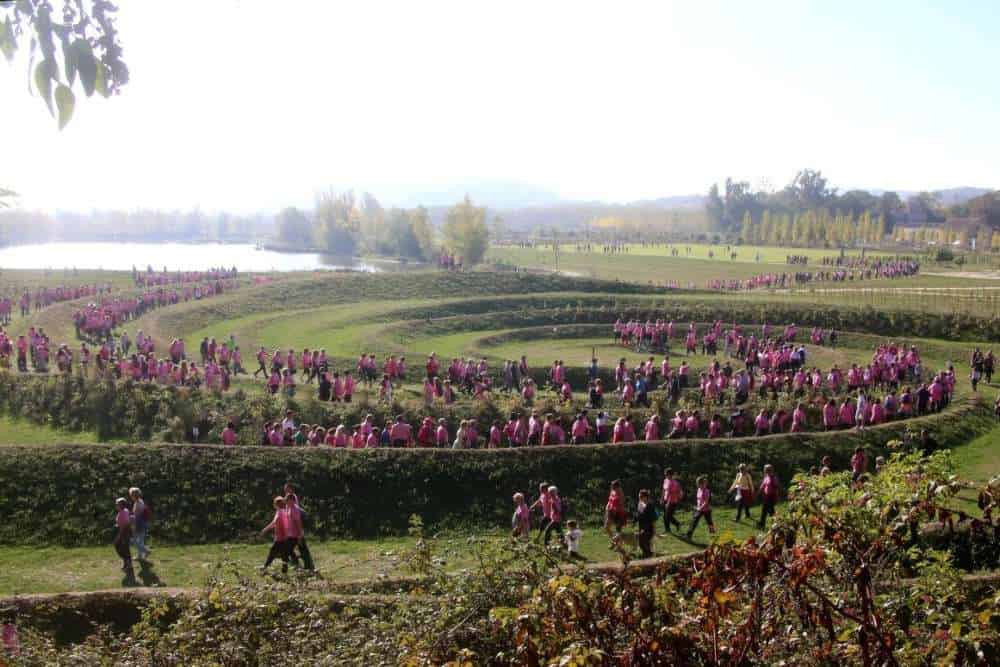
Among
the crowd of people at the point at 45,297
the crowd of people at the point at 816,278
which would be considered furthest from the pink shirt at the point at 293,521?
the crowd of people at the point at 816,278

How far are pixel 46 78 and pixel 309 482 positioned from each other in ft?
44.1

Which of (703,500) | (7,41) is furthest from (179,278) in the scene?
(7,41)

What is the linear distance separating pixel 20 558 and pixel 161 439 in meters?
6.20

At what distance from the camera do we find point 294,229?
509 feet

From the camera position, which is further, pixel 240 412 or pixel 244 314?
pixel 244 314

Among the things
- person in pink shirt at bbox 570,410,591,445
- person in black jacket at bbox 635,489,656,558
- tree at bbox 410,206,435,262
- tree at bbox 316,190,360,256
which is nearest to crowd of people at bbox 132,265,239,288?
person in pink shirt at bbox 570,410,591,445

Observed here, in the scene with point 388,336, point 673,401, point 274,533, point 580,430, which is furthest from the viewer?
point 388,336

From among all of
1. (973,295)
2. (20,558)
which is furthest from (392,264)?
(20,558)

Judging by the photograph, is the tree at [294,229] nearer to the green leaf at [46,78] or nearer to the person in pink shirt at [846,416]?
the person in pink shirt at [846,416]

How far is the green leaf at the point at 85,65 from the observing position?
3.64 m

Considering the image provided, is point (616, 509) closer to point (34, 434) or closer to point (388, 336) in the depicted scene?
point (34, 434)

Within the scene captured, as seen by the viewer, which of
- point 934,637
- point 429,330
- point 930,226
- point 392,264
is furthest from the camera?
point 930,226

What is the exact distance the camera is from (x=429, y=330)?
125 ft

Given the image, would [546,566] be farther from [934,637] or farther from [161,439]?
[161,439]
